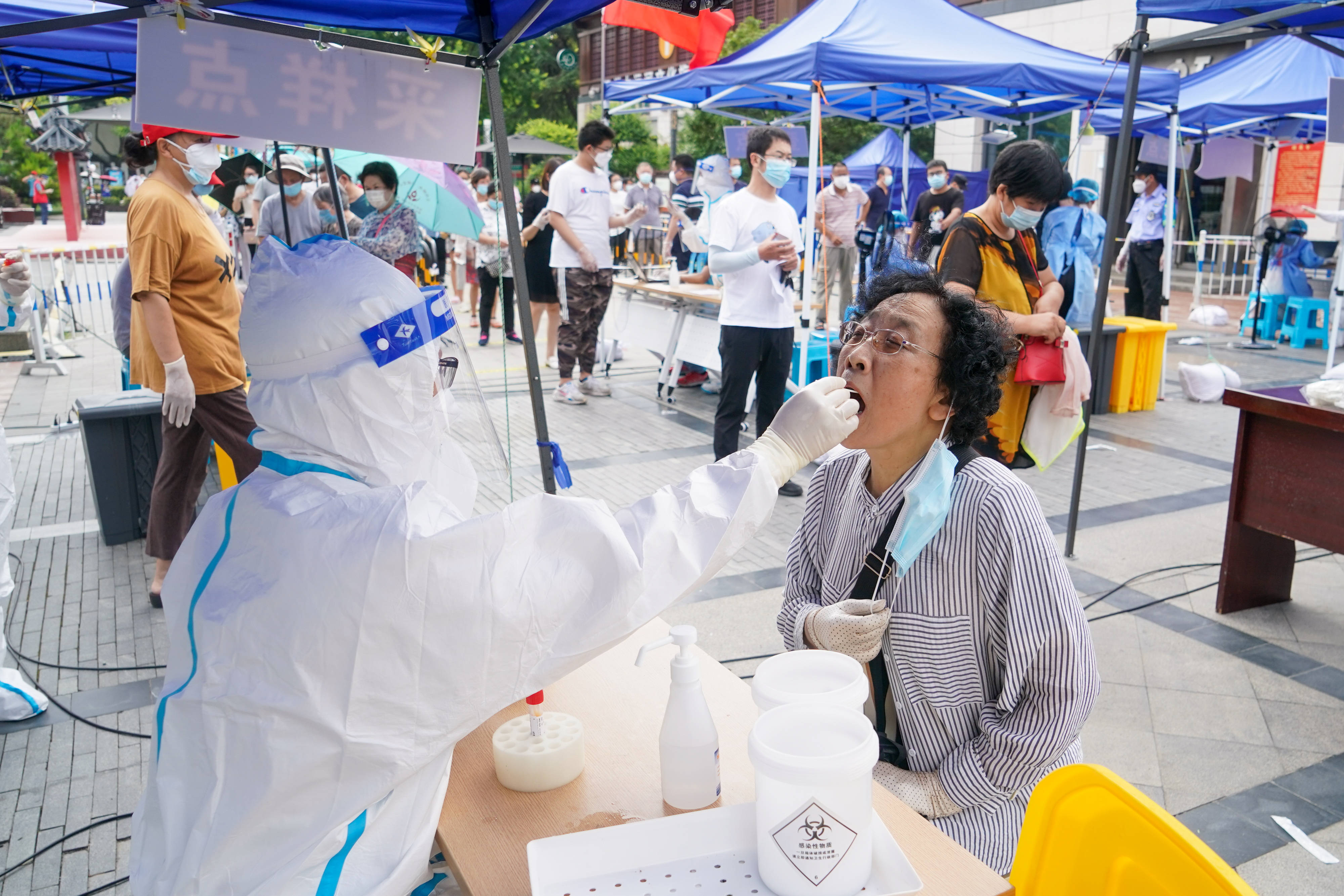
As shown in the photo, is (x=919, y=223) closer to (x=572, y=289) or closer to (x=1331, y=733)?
(x=572, y=289)

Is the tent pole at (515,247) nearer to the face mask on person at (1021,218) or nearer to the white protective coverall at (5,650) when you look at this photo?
the white protective coverall at (5,650)

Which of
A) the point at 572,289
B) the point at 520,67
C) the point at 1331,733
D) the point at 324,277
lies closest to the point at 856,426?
the point at 324,277

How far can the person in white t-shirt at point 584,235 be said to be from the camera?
7.37 m

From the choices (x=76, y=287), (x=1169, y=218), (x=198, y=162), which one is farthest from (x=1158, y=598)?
(x=76, y=287)

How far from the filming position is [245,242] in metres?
11.1

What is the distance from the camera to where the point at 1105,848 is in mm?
1272

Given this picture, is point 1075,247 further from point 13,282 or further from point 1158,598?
point 13,282

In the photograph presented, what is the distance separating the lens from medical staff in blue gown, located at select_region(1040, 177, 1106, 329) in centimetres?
721

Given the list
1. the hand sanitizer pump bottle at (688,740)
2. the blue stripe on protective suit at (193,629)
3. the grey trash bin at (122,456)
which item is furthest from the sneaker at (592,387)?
the hand sanitizer pump bottle at (688,740)

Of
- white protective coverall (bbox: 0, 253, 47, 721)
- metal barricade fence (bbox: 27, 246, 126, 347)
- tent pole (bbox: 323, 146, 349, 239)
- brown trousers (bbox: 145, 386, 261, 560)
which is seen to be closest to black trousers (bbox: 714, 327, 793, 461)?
tent pole (bbox: 323, 146, 349, 239)

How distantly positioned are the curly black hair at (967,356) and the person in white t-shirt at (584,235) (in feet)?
18.6

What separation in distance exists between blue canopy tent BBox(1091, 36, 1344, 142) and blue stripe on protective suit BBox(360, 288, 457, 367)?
1044cm

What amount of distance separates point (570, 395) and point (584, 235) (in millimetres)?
1438

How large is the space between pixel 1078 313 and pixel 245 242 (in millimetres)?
9036
